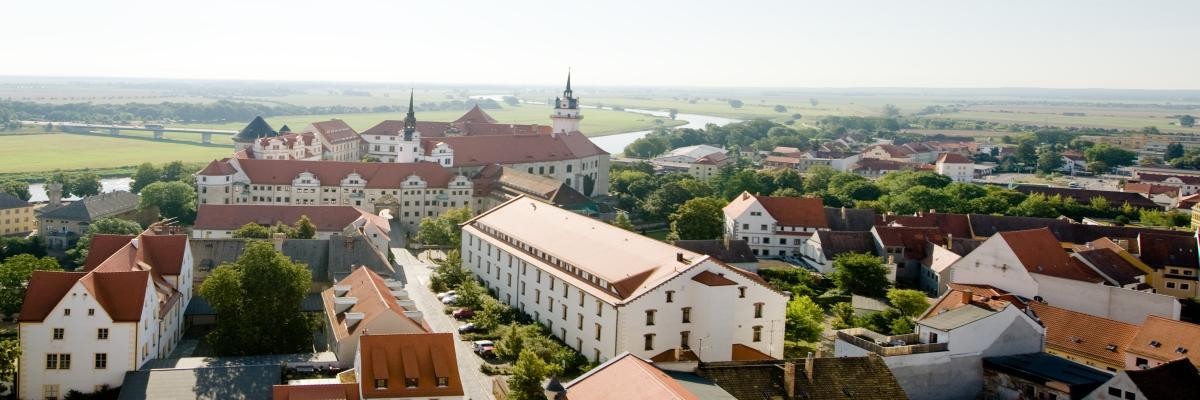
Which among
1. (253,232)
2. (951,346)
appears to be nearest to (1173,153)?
(951,346)

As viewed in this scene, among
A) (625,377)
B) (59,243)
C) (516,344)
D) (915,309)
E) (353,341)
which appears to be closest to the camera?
(625,377)

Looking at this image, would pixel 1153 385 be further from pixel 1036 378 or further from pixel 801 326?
pixel 801 326

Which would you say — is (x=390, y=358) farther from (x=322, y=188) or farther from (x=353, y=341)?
(x=322, y=188)

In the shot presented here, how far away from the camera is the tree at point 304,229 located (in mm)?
55562

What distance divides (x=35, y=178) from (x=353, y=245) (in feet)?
235

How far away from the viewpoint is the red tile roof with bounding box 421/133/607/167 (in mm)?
83188

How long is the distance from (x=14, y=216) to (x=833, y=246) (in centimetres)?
5297

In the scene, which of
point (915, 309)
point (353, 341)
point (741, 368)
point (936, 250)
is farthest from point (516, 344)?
point (936, 250)

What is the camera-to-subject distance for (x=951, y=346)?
3369 centimetres

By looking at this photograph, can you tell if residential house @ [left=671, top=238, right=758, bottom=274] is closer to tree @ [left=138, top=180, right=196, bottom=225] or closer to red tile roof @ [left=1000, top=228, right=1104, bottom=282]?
red tile roof @ [left=1000, top=228, right=1104, bottom=282]

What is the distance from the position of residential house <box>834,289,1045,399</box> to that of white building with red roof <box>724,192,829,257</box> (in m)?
27.4

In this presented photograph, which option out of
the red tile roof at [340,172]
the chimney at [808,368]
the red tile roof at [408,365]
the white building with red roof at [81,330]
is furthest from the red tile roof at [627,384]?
the red tile roof at [340,172]

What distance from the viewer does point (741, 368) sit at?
1156 inches

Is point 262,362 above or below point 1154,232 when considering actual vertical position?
below
